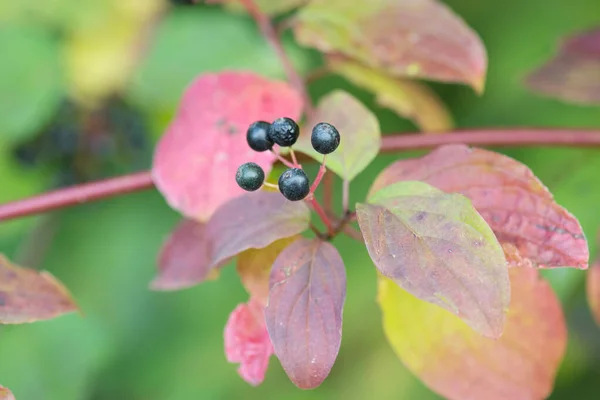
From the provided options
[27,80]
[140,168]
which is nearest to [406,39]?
[140,168]

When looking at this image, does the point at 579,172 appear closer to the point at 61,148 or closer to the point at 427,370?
the point at 427,370

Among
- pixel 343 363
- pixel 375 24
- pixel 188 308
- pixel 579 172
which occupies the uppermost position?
pixel 375 24

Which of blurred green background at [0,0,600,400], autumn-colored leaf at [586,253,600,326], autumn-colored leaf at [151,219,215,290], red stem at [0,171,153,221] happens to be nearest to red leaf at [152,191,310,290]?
autumn-colored leaf at [151,219,215,290]

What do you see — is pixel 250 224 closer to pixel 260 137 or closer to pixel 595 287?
pixel 260 137

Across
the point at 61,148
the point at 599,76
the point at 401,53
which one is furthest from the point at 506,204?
the point at 61,148

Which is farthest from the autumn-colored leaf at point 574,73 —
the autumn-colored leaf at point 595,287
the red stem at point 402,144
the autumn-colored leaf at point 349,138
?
the autumn-colored leaf at point 349,138

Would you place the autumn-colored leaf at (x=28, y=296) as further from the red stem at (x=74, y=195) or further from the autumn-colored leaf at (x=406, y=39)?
the autumn-colored leaf at (x=406, y=39)

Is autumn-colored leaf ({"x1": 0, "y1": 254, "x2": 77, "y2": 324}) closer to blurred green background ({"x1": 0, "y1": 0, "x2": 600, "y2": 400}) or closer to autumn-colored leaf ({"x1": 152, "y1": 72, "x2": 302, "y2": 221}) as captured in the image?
autumn-colored leaf ({"x1": 152, "y1": 72, "x2": 302, "y2": 221})
